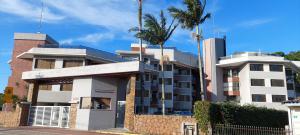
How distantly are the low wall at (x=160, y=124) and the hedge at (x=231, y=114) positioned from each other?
1171 millimetres

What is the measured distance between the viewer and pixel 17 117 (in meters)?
34.2

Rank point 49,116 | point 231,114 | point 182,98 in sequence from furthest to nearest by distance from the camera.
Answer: point 182,98, point 49,116, point 231,114

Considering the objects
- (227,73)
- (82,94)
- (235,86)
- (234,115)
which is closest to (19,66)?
(82,94)

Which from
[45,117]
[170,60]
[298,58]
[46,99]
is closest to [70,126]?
[45,117]

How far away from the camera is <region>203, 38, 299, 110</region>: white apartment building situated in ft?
175

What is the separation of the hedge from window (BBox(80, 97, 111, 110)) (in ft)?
36.7

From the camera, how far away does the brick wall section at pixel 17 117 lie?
34062 millimetres

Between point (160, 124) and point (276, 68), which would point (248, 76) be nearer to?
point (276, 68)

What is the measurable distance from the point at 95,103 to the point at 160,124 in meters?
8.35

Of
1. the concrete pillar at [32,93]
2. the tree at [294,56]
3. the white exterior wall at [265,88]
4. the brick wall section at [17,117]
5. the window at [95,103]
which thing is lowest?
the brick wall section at [17,117]

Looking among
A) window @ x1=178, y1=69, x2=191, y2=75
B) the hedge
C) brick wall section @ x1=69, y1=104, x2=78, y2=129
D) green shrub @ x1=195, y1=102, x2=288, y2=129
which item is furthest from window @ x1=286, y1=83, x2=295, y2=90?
brick wall section @ x1=69, y1=104, x2=78, y2=129

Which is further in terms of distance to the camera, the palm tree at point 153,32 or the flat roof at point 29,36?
the flat roof at point 29,36

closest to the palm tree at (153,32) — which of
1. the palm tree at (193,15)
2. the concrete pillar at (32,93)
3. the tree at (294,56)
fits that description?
the palm tree at (193,15)

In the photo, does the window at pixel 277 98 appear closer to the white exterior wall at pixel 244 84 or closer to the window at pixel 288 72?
the white exterior wall at pixel 244 84
